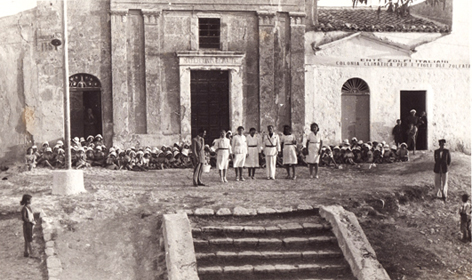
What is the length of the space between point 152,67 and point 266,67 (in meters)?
3.37

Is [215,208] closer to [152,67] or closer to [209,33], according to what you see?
[152,67]

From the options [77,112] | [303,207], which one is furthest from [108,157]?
[303,207]

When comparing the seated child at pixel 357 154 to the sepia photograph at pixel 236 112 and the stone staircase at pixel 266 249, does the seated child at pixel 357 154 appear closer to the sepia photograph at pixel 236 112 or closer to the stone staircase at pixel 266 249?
the sepia photograph at pixel 236 112

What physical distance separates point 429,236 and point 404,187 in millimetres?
2222

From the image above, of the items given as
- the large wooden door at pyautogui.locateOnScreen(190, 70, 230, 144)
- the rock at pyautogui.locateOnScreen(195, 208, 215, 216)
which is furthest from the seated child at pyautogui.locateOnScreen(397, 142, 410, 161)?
the rock at pyautogui.locateOnScreen(195, 208, 215, 216)

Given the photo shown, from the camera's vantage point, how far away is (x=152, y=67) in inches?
658

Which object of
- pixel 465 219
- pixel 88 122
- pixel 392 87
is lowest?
pixel 465 219

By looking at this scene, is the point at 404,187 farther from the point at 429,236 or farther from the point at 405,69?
the point at 405,69

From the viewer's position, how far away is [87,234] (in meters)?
9.16

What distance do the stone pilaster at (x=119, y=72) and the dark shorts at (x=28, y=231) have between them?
26.5 ft

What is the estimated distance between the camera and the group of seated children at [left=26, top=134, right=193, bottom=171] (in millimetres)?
14688

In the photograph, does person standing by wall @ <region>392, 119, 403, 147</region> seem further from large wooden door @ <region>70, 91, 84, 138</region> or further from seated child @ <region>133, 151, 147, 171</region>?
large wooden door @ <region>70, 91, 84, 138</region>

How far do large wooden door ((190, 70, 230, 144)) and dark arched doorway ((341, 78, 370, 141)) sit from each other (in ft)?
12.0

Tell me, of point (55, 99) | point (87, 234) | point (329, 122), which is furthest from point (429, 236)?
point (55, 99)
